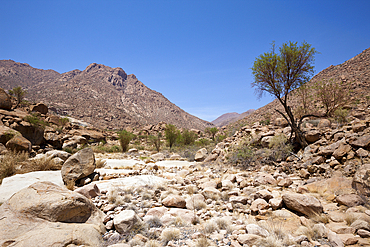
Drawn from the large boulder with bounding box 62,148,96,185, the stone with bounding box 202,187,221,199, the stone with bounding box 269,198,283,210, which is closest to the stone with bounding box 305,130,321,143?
the stone with bounding box 269,198,283,210

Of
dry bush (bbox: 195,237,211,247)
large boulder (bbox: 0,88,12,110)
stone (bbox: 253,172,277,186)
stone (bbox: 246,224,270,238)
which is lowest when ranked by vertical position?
dry bush (bbox: 195,237,211,247)

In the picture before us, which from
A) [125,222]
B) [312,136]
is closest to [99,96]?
[312,136]

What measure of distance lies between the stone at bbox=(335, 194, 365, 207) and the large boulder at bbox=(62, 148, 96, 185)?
24.7 feet

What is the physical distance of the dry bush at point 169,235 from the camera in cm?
302

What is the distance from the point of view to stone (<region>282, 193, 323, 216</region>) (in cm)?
390

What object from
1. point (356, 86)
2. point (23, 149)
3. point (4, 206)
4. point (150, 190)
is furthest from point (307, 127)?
point (356, 86)

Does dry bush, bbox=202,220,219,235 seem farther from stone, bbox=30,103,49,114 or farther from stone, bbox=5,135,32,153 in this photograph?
stone, bbox=30,103,49,114

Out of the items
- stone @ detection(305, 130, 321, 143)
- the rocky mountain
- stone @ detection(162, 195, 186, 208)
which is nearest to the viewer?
stone @ detection(162, 195, 186, 208)

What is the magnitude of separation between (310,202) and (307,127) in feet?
23.3

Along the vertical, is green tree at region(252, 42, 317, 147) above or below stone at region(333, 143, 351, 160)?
above

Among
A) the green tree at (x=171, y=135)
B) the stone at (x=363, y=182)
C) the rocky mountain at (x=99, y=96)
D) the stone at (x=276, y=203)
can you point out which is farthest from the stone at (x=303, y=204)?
the rocky mountain at (x=99, y=96)

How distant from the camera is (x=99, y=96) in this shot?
268ft

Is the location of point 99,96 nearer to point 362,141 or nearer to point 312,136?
point 312,136

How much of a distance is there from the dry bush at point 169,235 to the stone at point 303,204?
2.89 metres
